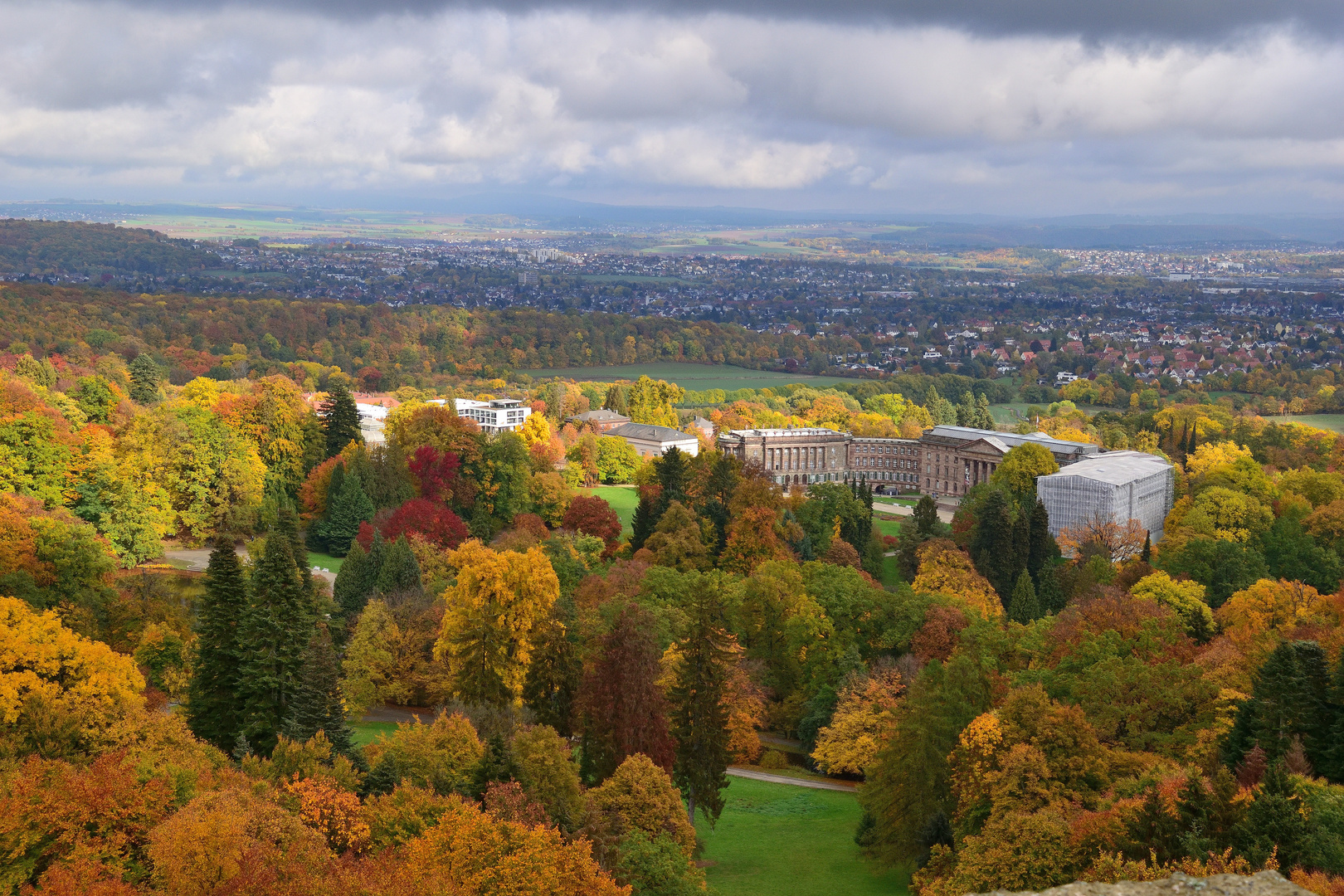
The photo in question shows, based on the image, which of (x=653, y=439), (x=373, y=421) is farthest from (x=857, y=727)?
(x=653, y=439)

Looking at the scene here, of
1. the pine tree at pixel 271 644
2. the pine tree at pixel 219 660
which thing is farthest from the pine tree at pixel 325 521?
the pine tree at pixel 271 644

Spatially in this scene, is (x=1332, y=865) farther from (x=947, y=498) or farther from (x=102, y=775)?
(x=947, y=498)

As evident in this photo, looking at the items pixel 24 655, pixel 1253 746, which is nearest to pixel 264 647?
pixel 24 655

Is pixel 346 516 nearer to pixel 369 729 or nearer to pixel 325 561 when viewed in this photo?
pixel 325 561

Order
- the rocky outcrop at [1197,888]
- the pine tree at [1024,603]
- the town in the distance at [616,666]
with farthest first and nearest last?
the pine tree at [1024,603]
the town in the distance at [616,666]
the rocky outcrop at [1197,888]

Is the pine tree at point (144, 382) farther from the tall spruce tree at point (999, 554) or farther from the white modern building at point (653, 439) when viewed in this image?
the tall spruce tree at point (999, 554)

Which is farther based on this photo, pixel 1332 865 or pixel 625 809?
pixel 625 809
